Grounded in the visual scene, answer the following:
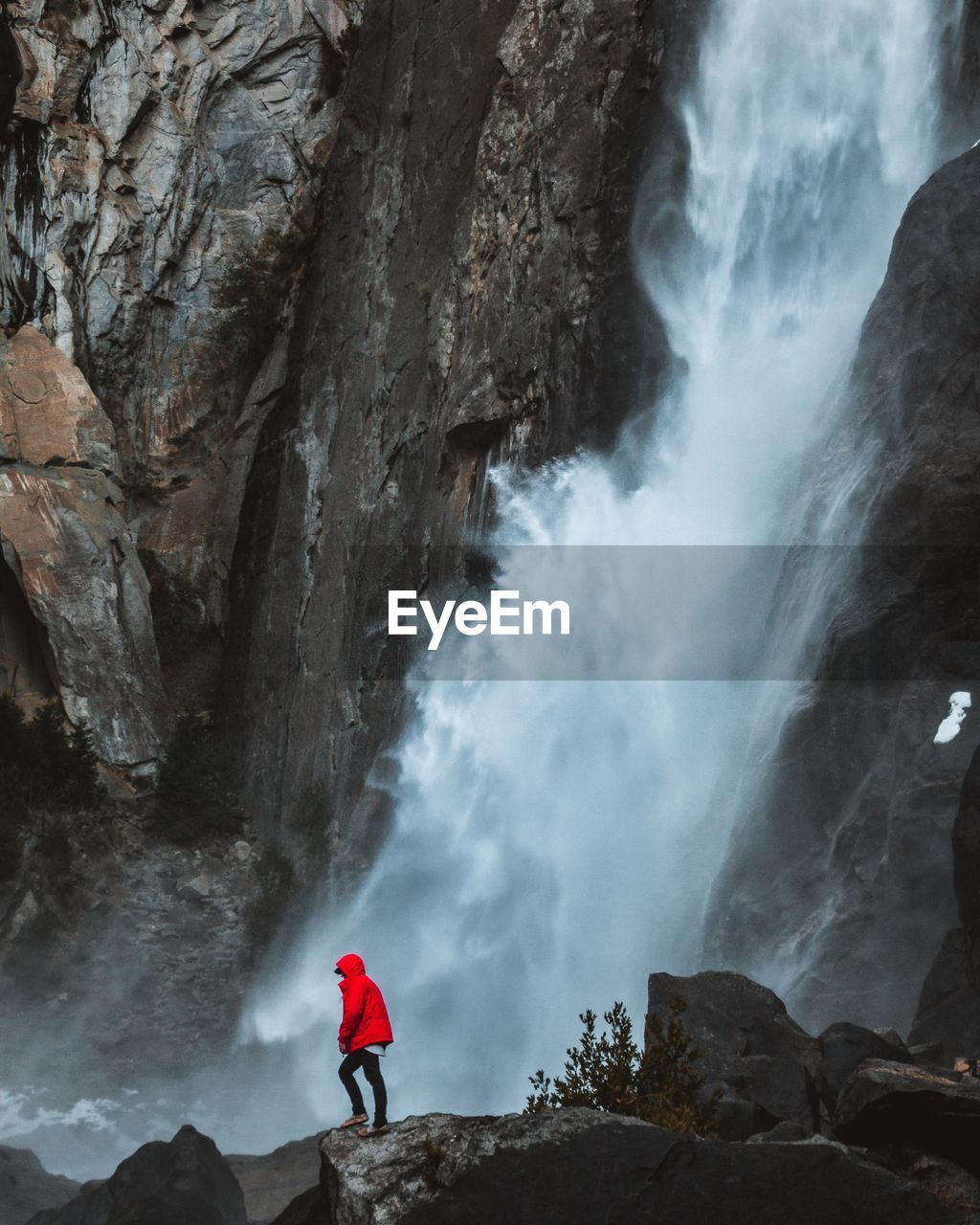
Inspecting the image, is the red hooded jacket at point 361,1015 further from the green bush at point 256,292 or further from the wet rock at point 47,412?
the green bush at point 256,292

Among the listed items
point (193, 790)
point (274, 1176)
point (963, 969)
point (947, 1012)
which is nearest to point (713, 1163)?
point (947, 1012)

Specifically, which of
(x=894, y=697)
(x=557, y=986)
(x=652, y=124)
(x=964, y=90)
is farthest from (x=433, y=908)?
(x=964, y=90)

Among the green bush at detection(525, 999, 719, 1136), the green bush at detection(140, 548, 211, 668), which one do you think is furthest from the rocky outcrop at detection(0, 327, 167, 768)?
the green bush at detection(525, 999, 719, 1136)

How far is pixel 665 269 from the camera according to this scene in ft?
84.0

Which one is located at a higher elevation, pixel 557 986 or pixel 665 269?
pixel 665 269

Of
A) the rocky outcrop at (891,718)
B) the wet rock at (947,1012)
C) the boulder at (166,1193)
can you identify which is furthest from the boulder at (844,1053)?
the boulder at (166,1193)

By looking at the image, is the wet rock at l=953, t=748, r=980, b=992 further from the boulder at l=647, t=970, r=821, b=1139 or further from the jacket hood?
the jacket hood

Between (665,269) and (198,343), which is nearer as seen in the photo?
(665,269)

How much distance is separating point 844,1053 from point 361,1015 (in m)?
3.99

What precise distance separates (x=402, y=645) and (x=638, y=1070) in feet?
57.0

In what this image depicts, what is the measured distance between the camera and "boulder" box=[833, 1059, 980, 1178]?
322 inches

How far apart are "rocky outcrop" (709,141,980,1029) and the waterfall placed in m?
1.80

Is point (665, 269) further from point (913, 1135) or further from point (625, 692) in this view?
point (913, 1135)

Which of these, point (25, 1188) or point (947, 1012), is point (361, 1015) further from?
point (25, 1188)
